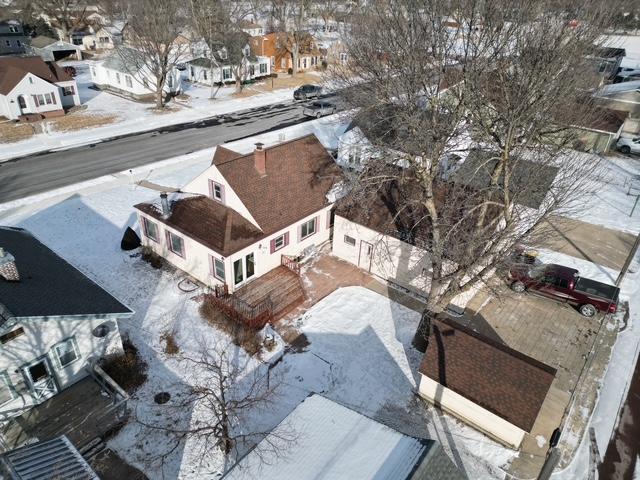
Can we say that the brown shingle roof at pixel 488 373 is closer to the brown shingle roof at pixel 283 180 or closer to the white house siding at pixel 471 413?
the white house siding at pixel 471 413

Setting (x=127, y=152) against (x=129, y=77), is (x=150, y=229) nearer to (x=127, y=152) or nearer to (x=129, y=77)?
(x=127, y=152)

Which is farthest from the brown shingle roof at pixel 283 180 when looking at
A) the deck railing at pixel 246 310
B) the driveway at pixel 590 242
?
the driveway at pixel 590 242

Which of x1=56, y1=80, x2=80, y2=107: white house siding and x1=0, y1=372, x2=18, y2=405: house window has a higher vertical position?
x1=56, y1=80, x2=80, y2=107: white house siding

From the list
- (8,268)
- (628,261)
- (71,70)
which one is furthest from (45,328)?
(71,70)

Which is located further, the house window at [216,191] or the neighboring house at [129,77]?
the neighboring house at [129,77]

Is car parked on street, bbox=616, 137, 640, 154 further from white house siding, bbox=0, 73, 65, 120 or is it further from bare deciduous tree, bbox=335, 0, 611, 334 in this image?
white house siding, bbox=0, 73, 65, 120

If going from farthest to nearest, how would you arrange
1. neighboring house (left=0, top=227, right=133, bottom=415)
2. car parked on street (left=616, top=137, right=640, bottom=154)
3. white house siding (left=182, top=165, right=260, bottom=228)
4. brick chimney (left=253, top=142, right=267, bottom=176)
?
1. car parked on street (left=616, top=137, right=640, bottom=154)
2. brick chimney (left=253, top=142, right=267, bottom=176)
3. white house siding (left=182, top=165, right=260, bottom=228)
4. neighboring house (left=0, top=227, right=133, bottom=415)

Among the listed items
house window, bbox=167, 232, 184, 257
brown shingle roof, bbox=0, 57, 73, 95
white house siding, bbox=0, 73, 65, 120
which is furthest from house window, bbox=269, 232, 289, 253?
brown shingle roof, bbox=0, 57, 73, 95

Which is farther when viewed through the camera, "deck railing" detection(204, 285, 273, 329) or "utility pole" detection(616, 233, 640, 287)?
"utility pole" detection(616, 233, 640, 287)
